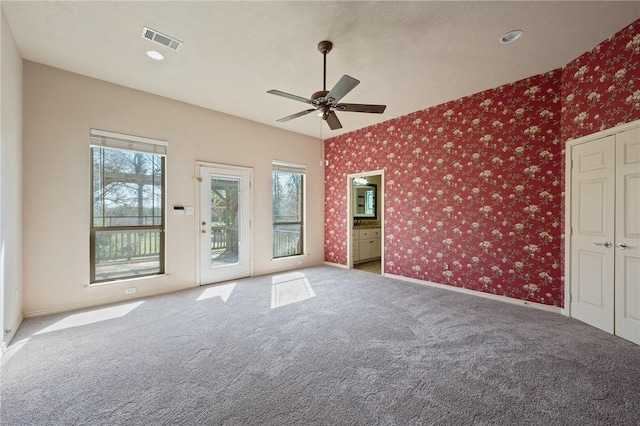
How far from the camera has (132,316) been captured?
10.5 ft

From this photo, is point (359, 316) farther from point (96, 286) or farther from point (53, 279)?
point (53, 279)

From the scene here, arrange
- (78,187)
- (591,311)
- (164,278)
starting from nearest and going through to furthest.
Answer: (591,311)
(78,187)
(164,278)

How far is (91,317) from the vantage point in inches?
125

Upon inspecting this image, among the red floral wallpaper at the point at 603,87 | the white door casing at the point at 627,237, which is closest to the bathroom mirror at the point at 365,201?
the red floral wallpaper at the point at 603,87

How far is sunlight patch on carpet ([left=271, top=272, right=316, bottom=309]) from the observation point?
3.78 metres

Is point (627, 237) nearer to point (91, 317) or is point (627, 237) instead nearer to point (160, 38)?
point (160, 38)

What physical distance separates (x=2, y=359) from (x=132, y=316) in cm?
103

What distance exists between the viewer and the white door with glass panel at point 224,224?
455 centimetres

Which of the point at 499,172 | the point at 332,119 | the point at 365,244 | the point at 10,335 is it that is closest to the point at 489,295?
the point at 499,172

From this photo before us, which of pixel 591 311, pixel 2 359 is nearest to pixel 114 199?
pixel 2 359

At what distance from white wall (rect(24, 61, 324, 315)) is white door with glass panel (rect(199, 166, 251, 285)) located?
0.18m

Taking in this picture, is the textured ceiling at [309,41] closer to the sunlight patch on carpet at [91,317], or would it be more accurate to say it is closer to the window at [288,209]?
the window at [288,209]

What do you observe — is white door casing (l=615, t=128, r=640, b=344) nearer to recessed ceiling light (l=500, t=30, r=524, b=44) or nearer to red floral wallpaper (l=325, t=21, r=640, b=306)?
red floral wallpaper (l=325, t=21, r=640, b=306)

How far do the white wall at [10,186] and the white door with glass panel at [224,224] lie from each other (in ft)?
6.70
